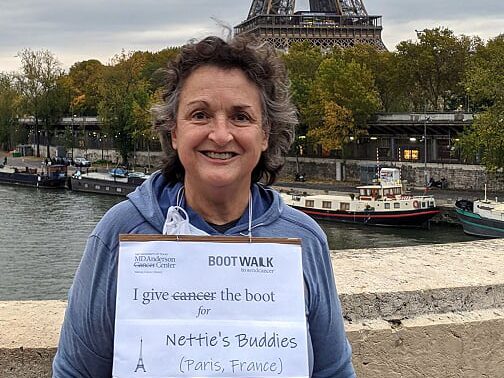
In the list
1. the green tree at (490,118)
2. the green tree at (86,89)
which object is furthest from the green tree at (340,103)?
the green tree at (86,89)

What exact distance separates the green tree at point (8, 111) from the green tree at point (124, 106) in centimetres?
1405

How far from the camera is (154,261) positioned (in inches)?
68.9

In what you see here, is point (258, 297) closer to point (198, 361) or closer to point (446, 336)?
point (198, 361)

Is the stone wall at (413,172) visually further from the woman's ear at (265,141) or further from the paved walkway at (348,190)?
the woman's ear at (265,141)

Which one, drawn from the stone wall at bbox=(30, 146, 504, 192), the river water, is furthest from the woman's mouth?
the stone wall at bbox=(30, 146, 504, 192)

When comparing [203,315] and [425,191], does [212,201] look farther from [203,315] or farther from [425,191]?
[425,191]

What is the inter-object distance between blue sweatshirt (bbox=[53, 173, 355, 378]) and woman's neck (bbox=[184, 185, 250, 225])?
2 cm

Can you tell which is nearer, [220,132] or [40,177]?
[220,132]

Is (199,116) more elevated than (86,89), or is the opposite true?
(86,89)

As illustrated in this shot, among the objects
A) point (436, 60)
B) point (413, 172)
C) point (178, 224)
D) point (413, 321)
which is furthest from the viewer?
point (436, 60)

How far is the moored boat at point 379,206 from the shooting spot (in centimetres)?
2870

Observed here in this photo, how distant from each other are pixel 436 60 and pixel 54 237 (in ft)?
78.2

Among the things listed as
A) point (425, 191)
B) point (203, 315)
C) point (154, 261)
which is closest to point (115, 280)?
point (154, 261)

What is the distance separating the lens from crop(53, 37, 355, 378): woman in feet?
5.90
